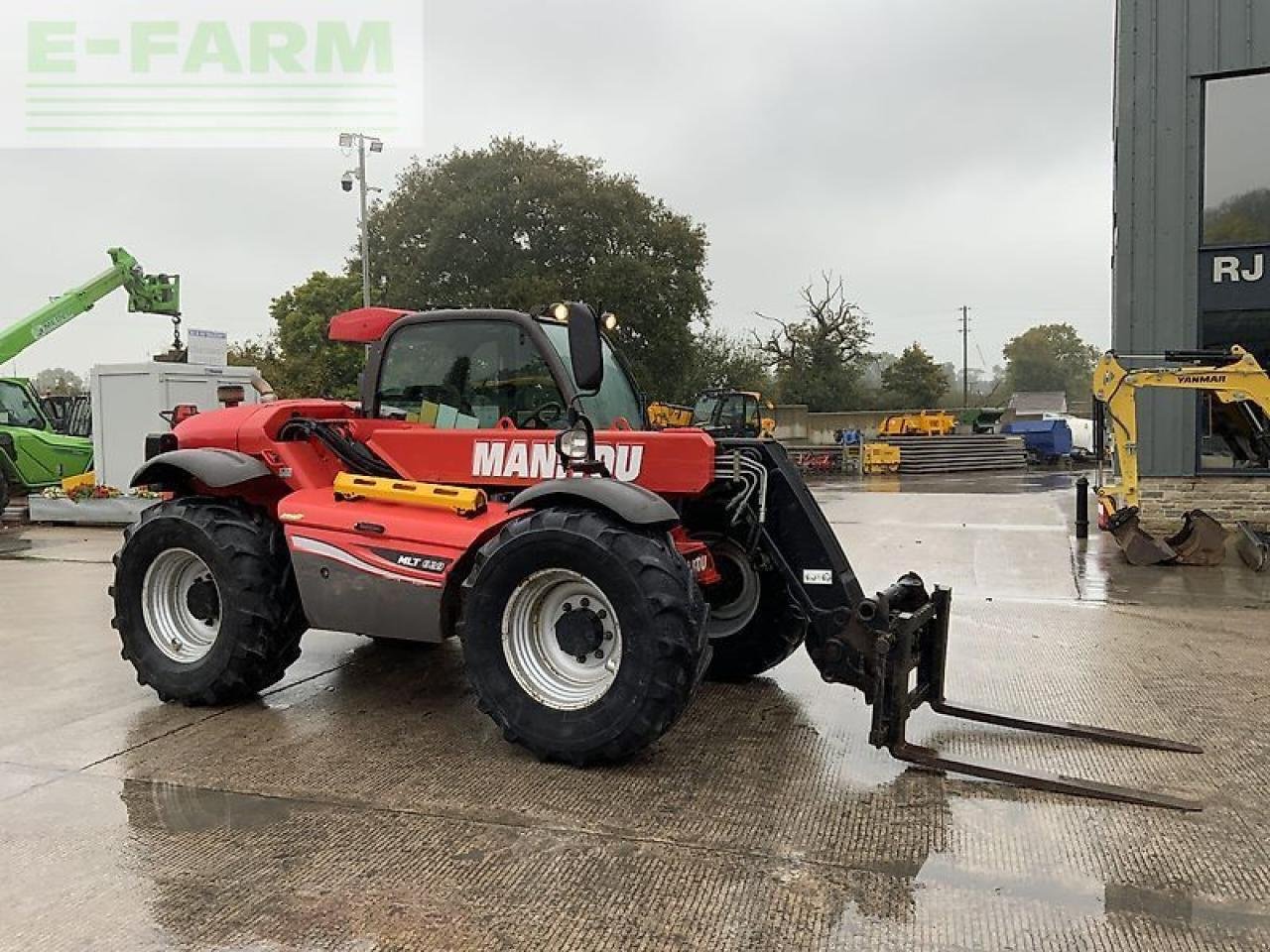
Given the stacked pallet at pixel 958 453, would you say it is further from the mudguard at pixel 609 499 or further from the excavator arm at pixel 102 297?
the mudguard at pixel 609 499

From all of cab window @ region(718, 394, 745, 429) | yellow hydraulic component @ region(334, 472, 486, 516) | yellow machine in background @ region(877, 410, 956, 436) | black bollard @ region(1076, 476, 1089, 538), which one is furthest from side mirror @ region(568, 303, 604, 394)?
yellow machine in background @ region(877, 410, 956, 436)

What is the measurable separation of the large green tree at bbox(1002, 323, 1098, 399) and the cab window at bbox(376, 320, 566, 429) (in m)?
71.5

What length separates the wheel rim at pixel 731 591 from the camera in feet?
18.3

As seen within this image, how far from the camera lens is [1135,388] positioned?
11.8 m

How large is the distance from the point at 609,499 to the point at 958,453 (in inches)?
1083

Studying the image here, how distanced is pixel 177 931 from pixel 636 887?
1.41 m

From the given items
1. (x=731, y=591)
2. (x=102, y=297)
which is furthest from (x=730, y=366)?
(x=731, y=591)

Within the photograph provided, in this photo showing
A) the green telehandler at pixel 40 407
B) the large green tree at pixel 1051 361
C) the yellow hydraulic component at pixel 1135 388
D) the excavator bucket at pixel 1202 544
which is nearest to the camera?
the excavator bucket at pixel 1202 544

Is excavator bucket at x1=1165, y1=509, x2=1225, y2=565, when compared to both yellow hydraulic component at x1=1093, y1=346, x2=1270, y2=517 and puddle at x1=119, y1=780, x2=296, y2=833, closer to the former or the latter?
yellow hydraulic component at x1=1093, y1=346, x2=1270, y2=517

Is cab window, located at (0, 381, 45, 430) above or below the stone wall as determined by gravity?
above

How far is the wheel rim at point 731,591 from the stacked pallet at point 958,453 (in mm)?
24440

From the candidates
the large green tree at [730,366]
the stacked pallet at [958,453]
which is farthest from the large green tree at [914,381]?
the stacked pallet at [958,453]

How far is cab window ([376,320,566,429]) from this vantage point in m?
5.16

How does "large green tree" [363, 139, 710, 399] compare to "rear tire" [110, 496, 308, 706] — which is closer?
"rear tire" [110, 496, 308, 706]
